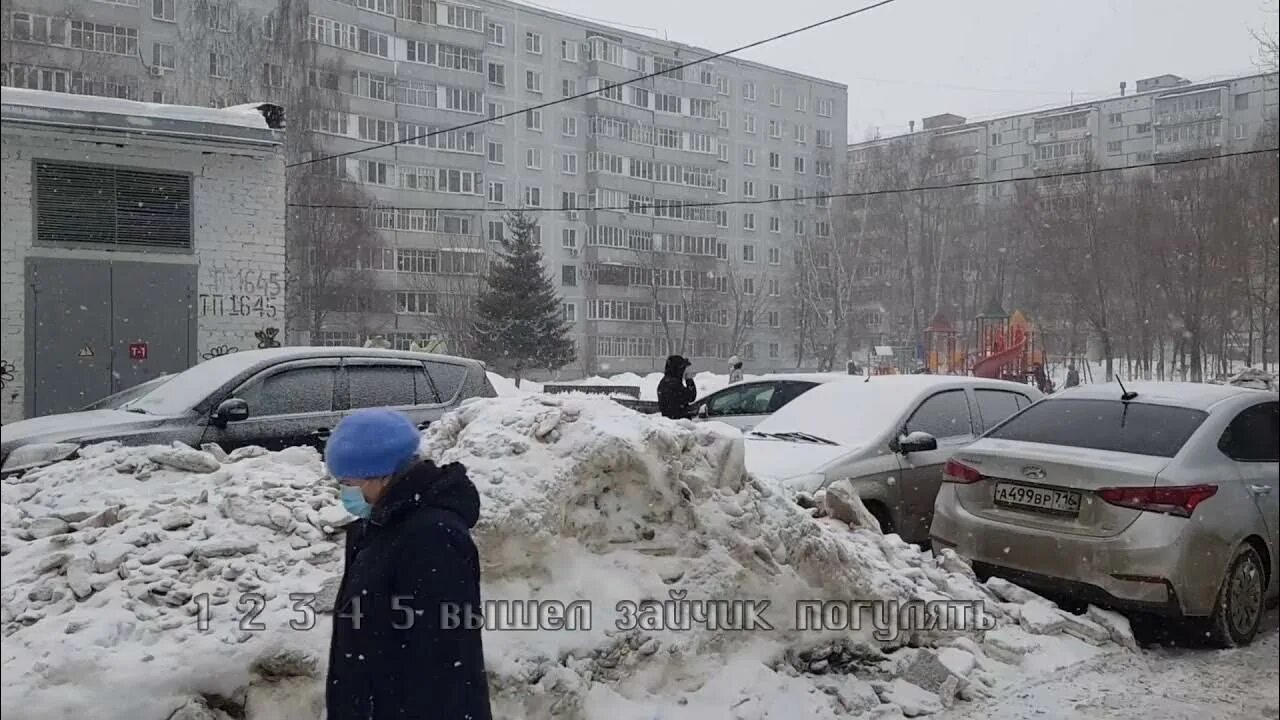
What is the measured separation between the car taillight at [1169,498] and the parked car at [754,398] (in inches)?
158

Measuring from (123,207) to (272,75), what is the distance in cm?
209

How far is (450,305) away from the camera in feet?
63.6

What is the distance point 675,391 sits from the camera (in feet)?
31.2

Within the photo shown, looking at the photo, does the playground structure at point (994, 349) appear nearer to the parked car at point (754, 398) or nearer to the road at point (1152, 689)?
the parked car at point (754, 398)

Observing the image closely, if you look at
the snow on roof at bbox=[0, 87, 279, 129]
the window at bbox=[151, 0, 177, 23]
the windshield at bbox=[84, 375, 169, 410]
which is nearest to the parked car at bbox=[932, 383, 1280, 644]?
the snow on roof at bbox=[0, 87, 279, 129]

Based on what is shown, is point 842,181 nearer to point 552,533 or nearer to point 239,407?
point 239,407

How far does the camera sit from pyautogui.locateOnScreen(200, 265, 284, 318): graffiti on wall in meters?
7.35

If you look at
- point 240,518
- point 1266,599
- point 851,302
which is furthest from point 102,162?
point 851,302

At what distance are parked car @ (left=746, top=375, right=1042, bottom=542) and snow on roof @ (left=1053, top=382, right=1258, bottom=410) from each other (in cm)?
114

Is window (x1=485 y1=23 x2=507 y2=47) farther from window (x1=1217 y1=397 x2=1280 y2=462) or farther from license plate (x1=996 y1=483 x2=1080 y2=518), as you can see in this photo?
window (x1=1217 y1=397 x2=1280 y2=462)

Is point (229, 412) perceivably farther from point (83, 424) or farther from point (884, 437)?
point (884, 437)

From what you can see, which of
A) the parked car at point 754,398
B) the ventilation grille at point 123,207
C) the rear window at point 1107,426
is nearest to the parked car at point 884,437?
the rear window at point 1107,426

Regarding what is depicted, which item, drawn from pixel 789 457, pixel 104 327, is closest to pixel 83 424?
pixel 104 327

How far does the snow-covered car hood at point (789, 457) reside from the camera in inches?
251
